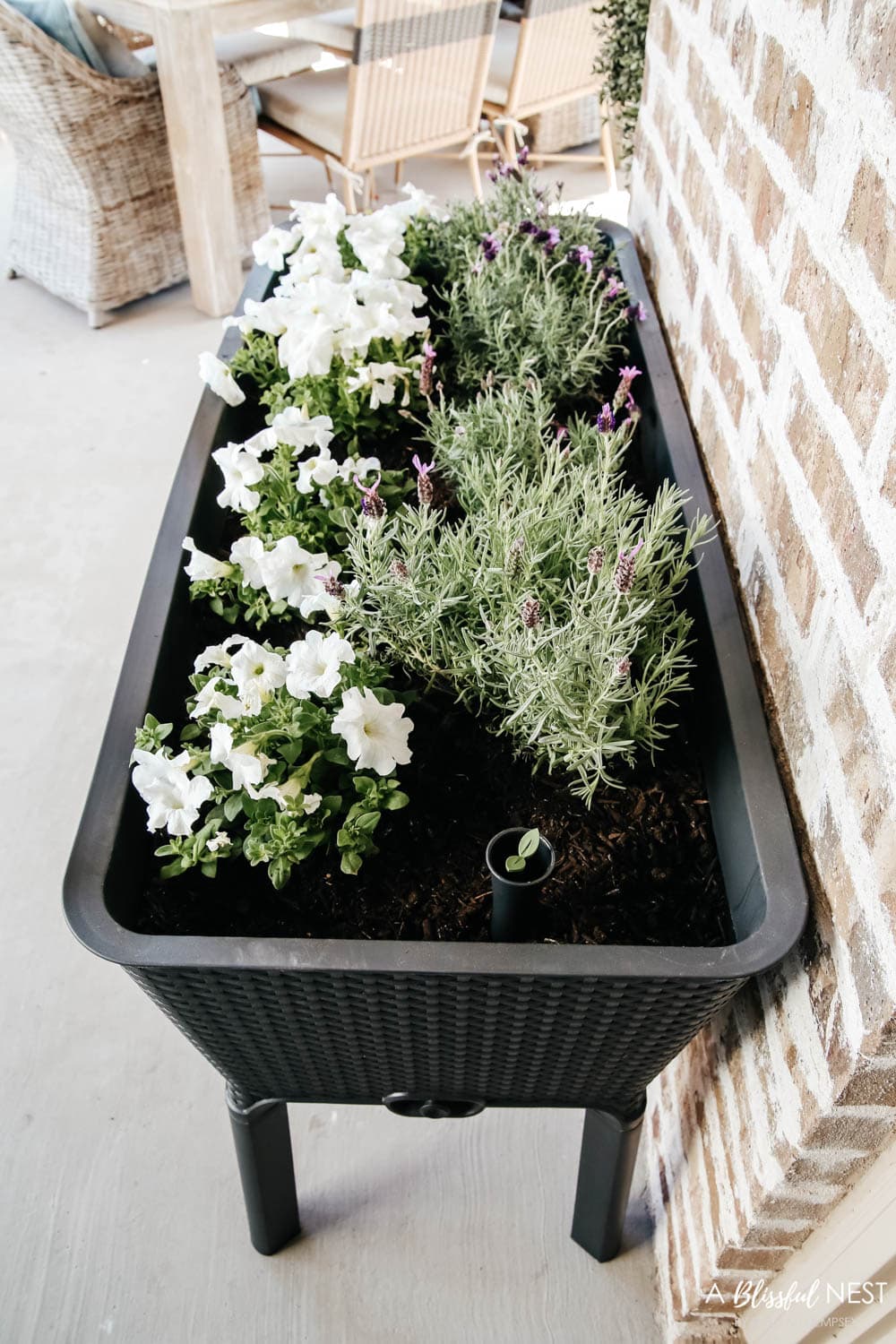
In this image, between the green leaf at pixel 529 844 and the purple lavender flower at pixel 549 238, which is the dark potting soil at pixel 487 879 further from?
the purple lavender flower at pixel 549 238

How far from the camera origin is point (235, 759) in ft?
3.40

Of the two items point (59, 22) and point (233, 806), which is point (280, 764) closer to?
point (233, 806)

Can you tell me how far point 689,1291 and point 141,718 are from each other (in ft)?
3.23

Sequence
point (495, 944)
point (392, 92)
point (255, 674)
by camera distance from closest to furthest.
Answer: point (495, 944)
point (255, 674)
point (392, 92)

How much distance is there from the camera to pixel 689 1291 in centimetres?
132

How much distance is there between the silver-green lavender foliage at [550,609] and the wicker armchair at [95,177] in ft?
8.33

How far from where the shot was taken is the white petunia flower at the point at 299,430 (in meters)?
1.46

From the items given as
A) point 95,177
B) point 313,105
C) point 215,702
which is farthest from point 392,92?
point 215,702

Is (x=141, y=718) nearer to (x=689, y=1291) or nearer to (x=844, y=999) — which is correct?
(x=844, y=999)

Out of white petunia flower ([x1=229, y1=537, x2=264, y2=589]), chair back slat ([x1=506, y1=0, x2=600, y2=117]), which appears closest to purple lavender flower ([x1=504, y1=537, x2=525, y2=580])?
white petunia flower ([x1=229, y1=537, x2=264, y2=589])

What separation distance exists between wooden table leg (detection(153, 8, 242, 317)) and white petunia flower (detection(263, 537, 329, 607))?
254cm

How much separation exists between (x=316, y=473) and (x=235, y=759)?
0.51 m

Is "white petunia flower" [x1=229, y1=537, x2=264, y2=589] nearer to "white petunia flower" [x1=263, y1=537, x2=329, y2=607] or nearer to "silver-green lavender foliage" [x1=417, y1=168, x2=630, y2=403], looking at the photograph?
"white petunia flower" [x1=263, y1=537, x2=329, y2=607]

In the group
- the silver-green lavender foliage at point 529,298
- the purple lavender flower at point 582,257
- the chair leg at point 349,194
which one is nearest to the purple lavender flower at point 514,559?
the silver-green lavender foliage at point 529,298
